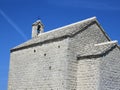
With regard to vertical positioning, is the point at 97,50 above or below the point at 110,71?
above

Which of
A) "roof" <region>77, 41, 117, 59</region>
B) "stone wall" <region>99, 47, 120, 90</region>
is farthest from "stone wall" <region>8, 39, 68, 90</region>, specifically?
"stone wall" <region>99, 47, 120, 90</region>

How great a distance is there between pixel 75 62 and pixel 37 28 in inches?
400

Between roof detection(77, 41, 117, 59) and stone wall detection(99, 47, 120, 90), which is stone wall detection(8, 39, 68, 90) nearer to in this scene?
roof detection(77, 41, 117, 59)

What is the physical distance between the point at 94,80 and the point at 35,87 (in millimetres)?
6051

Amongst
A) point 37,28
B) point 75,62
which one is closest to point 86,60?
point 75,62

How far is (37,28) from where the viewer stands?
30.3 m

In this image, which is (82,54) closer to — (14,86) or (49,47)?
(49,47)

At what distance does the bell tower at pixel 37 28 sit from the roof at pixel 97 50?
9.43 meters

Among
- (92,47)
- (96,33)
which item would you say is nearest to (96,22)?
(96,33)

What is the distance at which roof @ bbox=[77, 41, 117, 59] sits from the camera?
20.0 m

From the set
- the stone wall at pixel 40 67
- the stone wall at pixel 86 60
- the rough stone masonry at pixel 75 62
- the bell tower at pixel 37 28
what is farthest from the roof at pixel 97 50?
the bell tower at pixel 37 28

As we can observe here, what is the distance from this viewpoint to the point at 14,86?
26.8 m

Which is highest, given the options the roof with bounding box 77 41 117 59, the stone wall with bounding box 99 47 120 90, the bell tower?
the bell tower

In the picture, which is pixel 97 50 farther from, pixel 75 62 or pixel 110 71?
pixel 75 62
